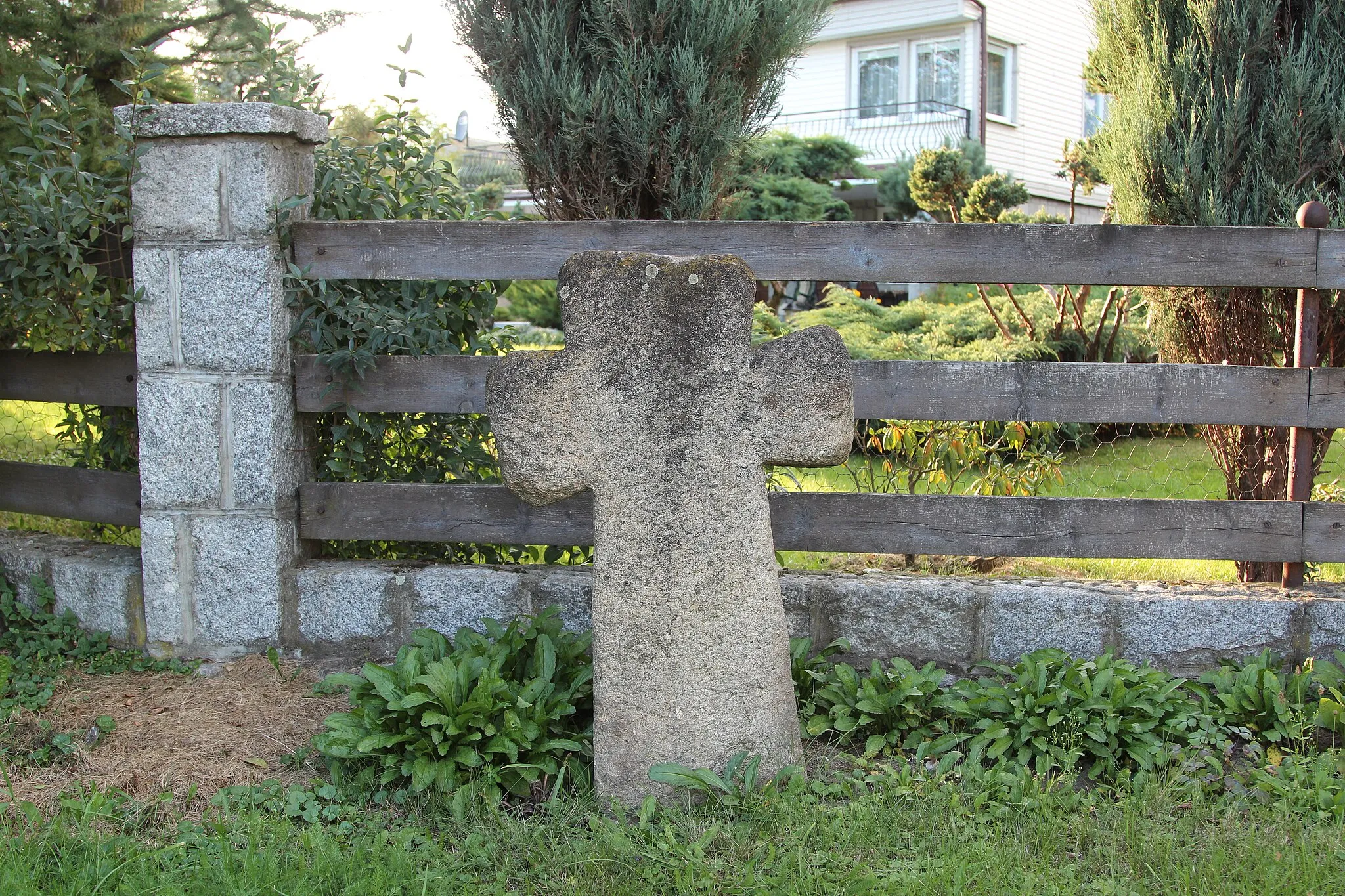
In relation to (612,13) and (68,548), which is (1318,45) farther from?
(68,548)

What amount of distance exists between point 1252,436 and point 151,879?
13.9 feet

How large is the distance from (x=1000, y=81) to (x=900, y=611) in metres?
17.2

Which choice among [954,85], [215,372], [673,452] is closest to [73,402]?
[215,372]

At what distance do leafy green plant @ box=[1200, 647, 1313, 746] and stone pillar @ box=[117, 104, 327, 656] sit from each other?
132 inches

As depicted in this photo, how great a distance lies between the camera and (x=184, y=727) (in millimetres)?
3594

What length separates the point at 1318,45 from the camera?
13.1 feet

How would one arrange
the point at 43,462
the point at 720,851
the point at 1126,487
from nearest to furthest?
the point at 720,851, the point at 43,462, the point at 1126,487

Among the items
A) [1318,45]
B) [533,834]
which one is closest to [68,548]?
[533,834]

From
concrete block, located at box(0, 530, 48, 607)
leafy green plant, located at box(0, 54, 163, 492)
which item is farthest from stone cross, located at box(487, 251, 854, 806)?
concrete block, located at box(0, 530, 48, 607)

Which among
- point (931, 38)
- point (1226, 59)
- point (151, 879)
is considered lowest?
point (151, 879)

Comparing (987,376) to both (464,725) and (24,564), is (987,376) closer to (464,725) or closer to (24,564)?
(464,725)

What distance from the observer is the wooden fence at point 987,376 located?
3.74 m

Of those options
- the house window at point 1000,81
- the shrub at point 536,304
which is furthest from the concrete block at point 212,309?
the house window at point 1000,81

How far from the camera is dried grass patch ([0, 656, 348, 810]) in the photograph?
129 inches
